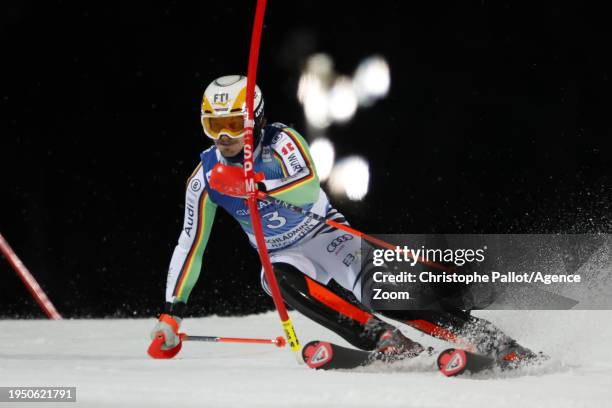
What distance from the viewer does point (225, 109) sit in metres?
3.96

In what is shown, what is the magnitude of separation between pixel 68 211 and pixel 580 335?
4.38 m

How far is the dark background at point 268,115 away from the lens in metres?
6.55

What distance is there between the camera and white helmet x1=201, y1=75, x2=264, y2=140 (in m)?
3.96

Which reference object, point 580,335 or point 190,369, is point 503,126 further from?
point 190,369

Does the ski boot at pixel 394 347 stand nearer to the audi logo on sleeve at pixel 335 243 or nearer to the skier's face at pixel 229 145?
the audi logo on sleeve at pixel 335 243

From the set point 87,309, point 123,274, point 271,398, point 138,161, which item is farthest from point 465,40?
point 271,398

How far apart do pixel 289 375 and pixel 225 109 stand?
125cm

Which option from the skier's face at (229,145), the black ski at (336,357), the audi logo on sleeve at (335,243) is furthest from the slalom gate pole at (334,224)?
the black ski at (336,357)

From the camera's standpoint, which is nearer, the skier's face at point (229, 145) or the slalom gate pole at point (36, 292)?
the skier's face at point (229, 145)

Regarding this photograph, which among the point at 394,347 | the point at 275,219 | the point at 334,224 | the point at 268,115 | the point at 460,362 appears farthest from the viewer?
the point at 268,115

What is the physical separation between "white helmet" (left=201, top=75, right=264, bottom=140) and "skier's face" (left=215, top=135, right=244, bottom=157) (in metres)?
0.03

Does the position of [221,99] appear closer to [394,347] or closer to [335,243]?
[335,243]

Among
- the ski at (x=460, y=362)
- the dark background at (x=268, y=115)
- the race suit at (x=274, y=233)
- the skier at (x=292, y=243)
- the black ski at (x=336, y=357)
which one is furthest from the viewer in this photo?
the dark background at (x=268, y=115)

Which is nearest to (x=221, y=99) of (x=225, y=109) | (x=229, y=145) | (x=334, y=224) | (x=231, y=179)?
(x=225, y=109)
